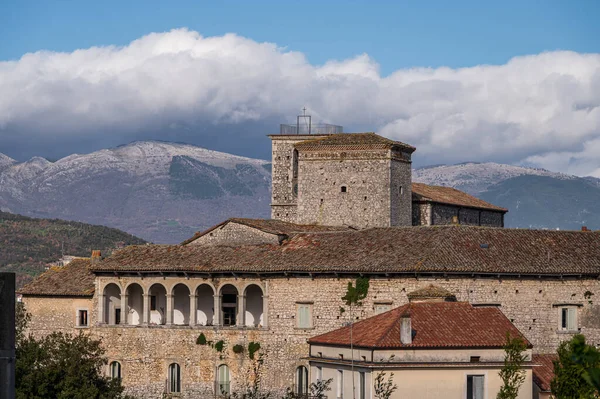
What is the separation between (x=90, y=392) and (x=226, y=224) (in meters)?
19.3

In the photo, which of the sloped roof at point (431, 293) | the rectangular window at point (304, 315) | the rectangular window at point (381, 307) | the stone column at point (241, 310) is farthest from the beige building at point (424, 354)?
the stone column at point (241, 310)

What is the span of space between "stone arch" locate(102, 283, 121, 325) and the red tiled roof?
20.6 metres

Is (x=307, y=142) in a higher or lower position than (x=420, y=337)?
higher

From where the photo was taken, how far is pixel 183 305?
6275 centimetres

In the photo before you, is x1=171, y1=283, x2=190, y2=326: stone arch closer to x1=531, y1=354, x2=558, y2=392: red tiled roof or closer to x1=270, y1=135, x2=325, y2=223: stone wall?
x1=270, y1=135, x2=325, y2=223: stone wall

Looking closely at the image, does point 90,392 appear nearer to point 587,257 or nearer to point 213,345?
point 213,345

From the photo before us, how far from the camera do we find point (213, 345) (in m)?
59.3

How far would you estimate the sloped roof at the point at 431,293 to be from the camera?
168 ft

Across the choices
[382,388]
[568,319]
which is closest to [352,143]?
[568,319]

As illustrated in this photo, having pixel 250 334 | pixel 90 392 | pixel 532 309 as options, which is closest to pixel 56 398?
pixel 90 392

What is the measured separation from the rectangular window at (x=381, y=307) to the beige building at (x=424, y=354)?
5.25 meters

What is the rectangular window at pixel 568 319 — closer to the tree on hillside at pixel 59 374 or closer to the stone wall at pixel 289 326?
the stone wall at pixel 289 326

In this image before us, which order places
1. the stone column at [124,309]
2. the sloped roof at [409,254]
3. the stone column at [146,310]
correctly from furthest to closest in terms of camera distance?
the stone column at [124,309] < the stone column at [146,310] < the sloped roof at [409,254]

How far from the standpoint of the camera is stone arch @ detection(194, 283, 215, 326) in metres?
61.8
